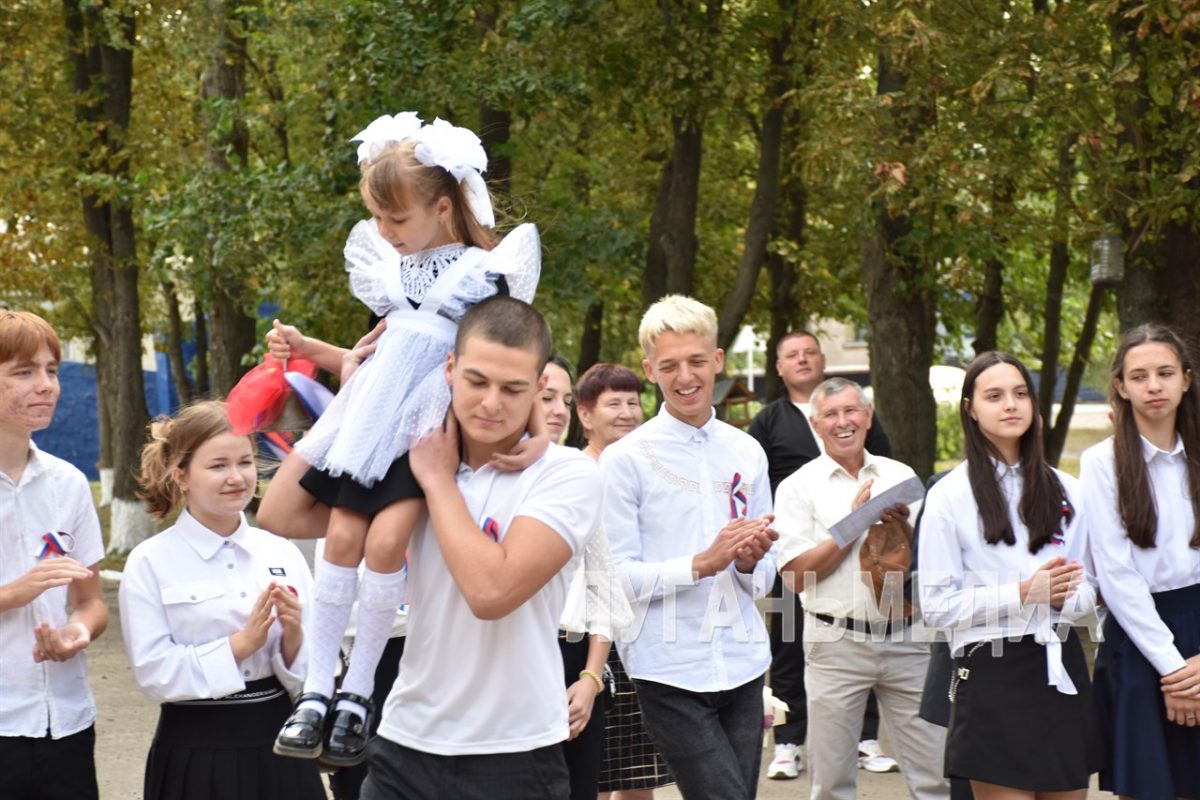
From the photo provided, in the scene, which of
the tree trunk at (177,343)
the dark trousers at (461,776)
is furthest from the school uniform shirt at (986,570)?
the tree trunk at (177,343)

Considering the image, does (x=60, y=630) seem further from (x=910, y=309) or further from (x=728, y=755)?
(x=910, y=309)

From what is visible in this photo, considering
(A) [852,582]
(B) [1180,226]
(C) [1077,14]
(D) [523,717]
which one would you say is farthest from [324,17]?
(D) [523,717]

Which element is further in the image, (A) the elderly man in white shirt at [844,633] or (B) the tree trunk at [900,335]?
(B) the tree trunk at [900,335]

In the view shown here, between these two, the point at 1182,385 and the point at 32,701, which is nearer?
the point at 32,701

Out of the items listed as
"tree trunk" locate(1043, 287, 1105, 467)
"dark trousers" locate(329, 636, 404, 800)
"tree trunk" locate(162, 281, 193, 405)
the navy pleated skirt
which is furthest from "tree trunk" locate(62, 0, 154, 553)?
the navy pleated skirt

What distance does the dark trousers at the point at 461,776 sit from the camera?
336 centimetres

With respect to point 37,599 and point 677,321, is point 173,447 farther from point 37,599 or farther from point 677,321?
point 677,321

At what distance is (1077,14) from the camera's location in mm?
11898

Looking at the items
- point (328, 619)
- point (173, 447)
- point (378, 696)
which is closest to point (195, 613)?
point (173, 447)

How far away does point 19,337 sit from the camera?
15.8 feet

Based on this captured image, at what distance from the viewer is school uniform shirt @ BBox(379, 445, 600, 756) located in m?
3.38

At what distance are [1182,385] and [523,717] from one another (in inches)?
128

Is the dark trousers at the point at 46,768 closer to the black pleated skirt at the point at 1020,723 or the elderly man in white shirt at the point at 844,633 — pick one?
the black pleated skirt at the point at 1020,723

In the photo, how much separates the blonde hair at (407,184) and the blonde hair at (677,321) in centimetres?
179
